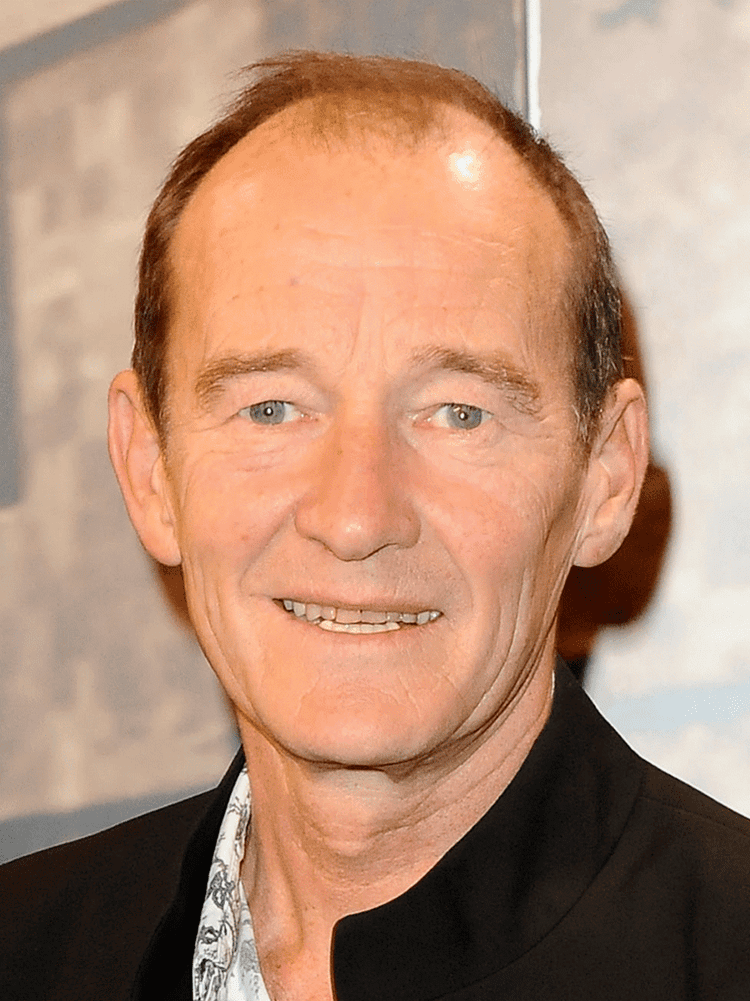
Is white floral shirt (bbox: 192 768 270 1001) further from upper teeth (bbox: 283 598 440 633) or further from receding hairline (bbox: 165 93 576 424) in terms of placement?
receding hairline (bbox: 165 93 576 424)

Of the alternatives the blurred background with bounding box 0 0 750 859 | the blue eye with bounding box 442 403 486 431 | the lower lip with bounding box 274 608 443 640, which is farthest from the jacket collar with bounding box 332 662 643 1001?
the blurred background with bounding box 0 0 750 859

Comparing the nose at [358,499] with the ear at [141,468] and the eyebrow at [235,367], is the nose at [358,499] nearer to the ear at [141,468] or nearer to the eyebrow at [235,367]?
the eyebrow at [235,367]

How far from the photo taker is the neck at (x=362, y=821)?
153 cm

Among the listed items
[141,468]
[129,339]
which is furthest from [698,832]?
[129,339]

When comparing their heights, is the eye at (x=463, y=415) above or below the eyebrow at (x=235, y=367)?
below

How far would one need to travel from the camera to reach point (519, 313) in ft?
4.89

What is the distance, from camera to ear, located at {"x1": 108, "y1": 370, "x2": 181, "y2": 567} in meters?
1.64

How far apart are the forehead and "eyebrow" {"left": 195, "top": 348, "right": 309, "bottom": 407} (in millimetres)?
37

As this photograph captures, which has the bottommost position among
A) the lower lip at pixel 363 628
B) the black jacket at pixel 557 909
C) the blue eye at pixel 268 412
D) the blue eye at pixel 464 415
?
the black jacket at pixel 557 909

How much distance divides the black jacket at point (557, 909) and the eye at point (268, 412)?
35 centimetres

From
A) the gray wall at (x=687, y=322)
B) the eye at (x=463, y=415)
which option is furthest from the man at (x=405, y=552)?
the gray wall at (x=687, y=322)

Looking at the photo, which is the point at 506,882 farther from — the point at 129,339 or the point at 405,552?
the point at 129,339

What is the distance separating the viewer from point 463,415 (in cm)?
Answer: 149

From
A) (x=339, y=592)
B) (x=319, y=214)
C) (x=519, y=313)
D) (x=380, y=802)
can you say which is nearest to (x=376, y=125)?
(x=319, y=214)
